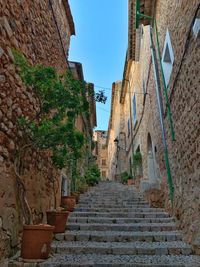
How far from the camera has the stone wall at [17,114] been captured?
3068 millimetres

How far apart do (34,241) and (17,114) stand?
1.72m

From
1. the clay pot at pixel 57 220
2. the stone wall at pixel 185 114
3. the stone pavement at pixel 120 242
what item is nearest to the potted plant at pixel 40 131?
the stone pavement at pixel 120 242

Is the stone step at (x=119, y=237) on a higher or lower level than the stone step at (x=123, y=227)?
lower

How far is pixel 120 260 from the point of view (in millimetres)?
3416

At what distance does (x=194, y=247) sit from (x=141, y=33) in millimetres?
9448

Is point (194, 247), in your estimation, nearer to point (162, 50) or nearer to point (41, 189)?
point (41, 189)

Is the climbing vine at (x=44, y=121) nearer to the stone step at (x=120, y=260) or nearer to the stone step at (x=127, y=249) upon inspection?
the stone step at (x=120, y=260)

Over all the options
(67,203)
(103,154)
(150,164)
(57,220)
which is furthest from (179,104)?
(103,154)

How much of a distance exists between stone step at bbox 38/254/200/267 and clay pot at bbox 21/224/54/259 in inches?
6.2

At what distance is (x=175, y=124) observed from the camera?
504cm

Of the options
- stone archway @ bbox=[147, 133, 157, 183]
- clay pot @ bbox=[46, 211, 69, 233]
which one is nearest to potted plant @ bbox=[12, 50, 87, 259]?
clay pot @ bbox=[46, 211, 69, 233]

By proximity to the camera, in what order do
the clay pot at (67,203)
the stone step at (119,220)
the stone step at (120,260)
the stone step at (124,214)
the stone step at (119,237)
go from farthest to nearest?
1. the clay pot at (67,203)
2. the stone step at (124,214)
3. the stone step at (119,220)
4. the stone step at (119,237)
5. the stone step at (120,260)

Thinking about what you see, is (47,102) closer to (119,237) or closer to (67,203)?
(119,237)

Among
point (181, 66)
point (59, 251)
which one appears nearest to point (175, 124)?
point (181, 66)
